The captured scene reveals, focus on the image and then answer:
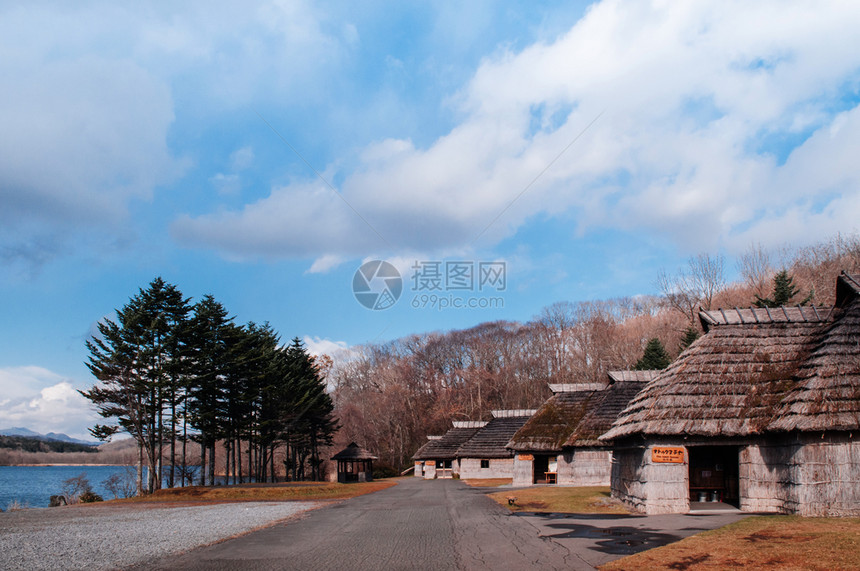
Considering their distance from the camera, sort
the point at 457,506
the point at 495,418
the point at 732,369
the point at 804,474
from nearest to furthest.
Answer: the point at 804,474, the point at 732,369, the point at 457,506, the point at 495,418

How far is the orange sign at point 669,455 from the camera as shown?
18094mm

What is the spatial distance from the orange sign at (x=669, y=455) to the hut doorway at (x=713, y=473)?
4.41m

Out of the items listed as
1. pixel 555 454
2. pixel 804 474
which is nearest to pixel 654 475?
pixel 804 474


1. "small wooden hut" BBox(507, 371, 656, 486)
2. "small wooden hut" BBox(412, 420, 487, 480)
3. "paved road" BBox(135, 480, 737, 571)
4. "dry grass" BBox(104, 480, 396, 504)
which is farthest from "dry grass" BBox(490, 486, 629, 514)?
"small wooden hut" BBox(412, 420, 487, 480)

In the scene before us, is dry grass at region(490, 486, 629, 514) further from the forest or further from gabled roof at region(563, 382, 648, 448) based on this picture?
the forest

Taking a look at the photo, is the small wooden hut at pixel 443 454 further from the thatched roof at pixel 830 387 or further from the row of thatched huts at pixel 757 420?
the thatched roof at pixel 830 387

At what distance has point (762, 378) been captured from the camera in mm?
18984

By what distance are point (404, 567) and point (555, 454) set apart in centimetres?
2871

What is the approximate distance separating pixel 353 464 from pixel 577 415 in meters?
29.6

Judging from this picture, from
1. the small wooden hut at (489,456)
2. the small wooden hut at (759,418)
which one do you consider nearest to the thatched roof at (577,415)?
the small wooden hut at (759,418)

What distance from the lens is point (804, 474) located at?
53.1 feet

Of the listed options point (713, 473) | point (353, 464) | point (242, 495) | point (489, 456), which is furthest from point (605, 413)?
point (353, 464)

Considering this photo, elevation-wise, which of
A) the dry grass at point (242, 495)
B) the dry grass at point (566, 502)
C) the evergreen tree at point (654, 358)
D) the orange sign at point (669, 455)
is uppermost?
the evergreen tree at point (654, 358)

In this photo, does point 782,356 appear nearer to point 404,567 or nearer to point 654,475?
point 654,475
